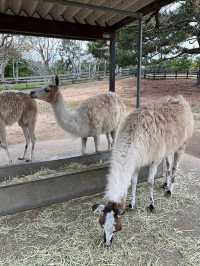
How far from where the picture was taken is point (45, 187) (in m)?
3.31

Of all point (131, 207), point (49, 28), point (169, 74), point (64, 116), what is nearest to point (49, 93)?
point (64, 116)

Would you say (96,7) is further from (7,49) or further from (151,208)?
(7,49)

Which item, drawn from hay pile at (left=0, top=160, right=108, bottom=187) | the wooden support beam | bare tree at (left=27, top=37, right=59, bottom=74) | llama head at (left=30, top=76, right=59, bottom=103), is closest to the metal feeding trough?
hay pile at (left=0, top=160, right=108, bottom=187)

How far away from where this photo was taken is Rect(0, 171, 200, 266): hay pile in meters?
2.50

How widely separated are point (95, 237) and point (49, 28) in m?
3.07

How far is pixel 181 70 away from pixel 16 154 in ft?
65.8

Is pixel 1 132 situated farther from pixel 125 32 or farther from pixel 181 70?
pixel 181 70

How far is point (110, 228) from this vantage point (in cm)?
245

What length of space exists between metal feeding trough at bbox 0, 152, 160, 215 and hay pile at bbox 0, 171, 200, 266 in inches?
3.7

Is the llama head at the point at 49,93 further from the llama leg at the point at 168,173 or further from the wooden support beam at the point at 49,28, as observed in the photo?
the llama leg at the point at 168,173

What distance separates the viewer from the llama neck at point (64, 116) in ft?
13.9

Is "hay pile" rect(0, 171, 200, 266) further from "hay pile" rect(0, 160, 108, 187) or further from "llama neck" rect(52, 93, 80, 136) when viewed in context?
"llama neck" rect(52, 93, 80, 136)

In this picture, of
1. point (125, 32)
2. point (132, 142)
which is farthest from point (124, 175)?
point (125, 32)

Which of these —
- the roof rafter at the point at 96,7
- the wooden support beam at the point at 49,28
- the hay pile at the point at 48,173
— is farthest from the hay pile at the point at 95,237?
the wooden support beam at the point at 49,28
